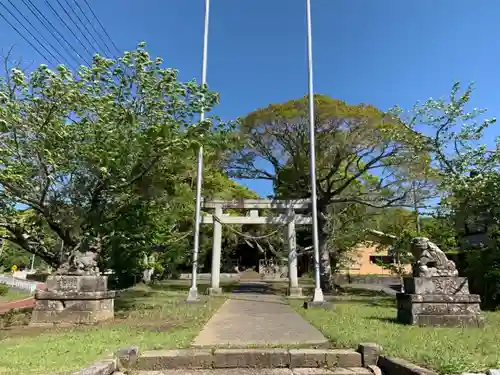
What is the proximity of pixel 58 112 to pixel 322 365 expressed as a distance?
7967mm

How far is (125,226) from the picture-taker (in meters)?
10.8

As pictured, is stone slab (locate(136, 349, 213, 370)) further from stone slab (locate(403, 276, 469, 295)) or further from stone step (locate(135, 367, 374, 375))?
stone slab (locate(403, 276, 469, 295))

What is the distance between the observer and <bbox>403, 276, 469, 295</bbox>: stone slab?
811 centimetres

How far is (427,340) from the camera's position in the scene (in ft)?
20.2

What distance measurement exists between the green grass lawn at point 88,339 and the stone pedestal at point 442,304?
4681mm

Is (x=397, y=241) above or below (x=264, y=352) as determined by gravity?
above

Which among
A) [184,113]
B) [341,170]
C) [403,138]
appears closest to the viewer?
[184,113]

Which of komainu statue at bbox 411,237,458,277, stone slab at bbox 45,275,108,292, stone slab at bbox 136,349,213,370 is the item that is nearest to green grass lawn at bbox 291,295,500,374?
komainu statue at bbox 411,237,458,277

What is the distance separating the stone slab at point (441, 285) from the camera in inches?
319

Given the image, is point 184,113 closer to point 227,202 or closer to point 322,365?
point 322,365

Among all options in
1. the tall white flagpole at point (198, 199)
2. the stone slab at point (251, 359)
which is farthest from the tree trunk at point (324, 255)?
the stone slab at point (251, 359)

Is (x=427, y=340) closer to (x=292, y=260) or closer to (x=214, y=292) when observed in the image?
(x=292, y=260)

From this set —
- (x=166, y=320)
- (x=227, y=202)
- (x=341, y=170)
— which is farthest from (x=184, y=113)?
(x=341, y=170)

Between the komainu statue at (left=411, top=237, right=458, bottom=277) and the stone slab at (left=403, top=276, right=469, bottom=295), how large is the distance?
0.43 ft
